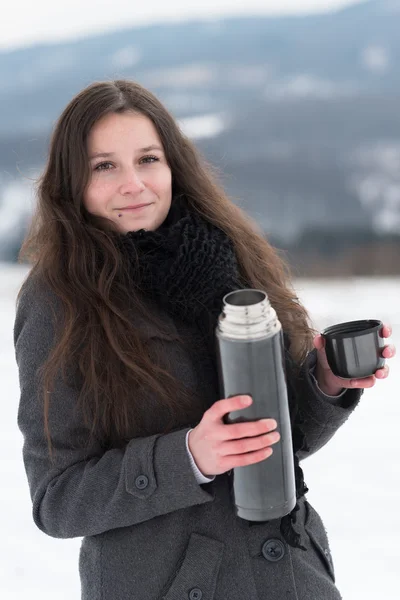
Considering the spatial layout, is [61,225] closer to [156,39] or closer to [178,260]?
[178,260]

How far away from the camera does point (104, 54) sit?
6516 millimetres

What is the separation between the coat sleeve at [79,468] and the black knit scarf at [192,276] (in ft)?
0.54

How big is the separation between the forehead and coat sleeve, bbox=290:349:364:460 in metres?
0.51

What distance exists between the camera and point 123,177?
1.31 meters

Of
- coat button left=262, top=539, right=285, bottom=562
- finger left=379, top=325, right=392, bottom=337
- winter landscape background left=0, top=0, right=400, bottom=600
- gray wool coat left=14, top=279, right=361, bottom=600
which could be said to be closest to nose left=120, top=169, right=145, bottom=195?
gray wool coat left=14, top=279, right=361, bottom=600

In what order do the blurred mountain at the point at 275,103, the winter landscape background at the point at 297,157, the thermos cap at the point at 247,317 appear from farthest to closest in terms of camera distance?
the blurred mountain at the point at 275,103 → the winter landscape background at the point at 297,157 → the thermos cap at the point at 247,317

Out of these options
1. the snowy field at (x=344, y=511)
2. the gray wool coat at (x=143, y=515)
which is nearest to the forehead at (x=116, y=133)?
the gray wool coat at (x=143, y=515)

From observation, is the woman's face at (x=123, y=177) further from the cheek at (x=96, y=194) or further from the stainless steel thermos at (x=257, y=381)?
the stainless steel thermos at (x=257, y=381)

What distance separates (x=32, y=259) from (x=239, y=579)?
680 mm

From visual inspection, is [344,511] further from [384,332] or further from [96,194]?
[96,194]

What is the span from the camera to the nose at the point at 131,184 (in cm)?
130

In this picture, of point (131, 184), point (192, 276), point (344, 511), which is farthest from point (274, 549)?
point (344, 511)

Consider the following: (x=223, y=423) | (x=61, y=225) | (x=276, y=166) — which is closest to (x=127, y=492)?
(x=223, y=423)

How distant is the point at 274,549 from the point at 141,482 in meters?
0.28
